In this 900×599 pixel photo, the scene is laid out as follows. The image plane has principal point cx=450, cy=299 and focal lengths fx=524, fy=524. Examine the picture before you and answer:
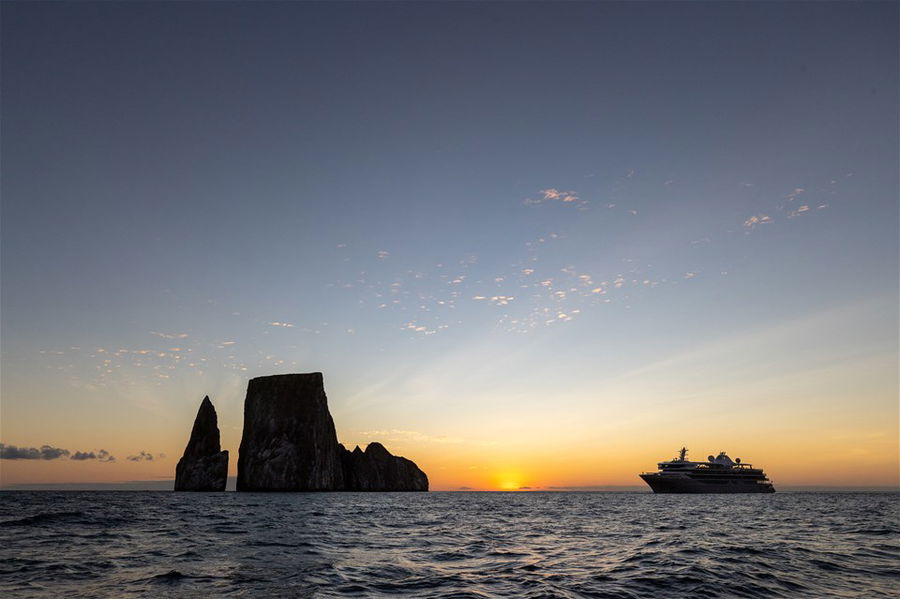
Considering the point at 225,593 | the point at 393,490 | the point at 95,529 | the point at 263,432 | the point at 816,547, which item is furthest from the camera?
the point at 393,490

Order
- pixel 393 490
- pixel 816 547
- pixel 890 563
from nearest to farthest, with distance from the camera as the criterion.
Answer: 1. pixel 890 563
2. pixel 816 547
3. pixel 393 490

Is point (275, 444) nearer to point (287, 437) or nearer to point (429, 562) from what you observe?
point (287, 437)

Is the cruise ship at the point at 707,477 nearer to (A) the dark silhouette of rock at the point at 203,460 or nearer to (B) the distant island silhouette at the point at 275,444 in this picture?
(B) the distant island silhouette at the point at 275,444

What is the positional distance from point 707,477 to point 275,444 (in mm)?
118380

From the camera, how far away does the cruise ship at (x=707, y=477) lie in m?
143

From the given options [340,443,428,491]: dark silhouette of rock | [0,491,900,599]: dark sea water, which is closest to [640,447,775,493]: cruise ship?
[340,443,428,491]: dark silhouette of rock

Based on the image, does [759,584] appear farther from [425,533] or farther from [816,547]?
[425,533]

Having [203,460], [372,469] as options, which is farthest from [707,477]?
[203,460]

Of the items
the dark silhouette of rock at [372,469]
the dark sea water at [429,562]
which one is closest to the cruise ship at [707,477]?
the dark silhouette of rock at [372,469]

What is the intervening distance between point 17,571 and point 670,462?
156 metres

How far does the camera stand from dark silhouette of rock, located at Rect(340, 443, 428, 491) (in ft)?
567

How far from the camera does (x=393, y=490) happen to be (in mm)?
182875

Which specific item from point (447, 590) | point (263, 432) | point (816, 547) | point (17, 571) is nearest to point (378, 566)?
point (447, 590)

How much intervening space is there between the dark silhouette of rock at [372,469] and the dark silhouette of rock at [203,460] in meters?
41.4
